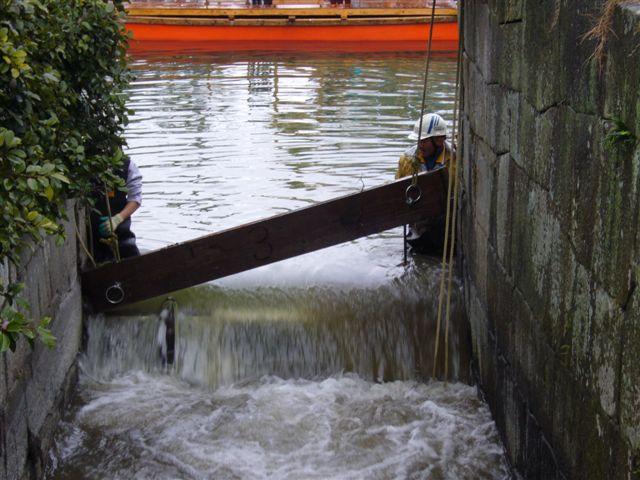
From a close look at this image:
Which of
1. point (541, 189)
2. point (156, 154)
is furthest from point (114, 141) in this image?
point (156, 154)

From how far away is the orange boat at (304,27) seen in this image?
2484 cm

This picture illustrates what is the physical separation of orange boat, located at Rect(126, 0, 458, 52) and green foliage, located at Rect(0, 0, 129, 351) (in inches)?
766

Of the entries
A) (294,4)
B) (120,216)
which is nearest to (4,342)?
(120,216)

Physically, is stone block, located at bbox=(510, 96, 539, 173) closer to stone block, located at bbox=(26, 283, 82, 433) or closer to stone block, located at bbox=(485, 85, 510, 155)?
stone block, located at bbox=(485, 85, 510, 155)

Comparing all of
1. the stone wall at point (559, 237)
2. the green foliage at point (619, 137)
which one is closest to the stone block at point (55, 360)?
the stone wall at point (559, 237)

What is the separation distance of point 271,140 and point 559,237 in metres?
9.17

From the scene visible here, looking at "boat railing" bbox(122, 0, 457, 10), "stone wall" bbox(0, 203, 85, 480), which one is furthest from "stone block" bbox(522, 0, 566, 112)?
"boat railing" bbox(122, 0, 457, 10)

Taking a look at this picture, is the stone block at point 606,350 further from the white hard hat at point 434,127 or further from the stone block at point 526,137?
the white hard hat at point 434,127

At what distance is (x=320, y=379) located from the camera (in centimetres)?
653

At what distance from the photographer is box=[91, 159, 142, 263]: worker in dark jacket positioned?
6.93 metres

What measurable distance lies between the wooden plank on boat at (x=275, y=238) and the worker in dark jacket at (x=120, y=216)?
0.46 metres

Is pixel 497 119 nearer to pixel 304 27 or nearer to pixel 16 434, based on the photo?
pixel 16 434

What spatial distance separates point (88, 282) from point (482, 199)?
2.86 metres

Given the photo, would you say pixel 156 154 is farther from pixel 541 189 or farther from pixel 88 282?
pixel 541 189
